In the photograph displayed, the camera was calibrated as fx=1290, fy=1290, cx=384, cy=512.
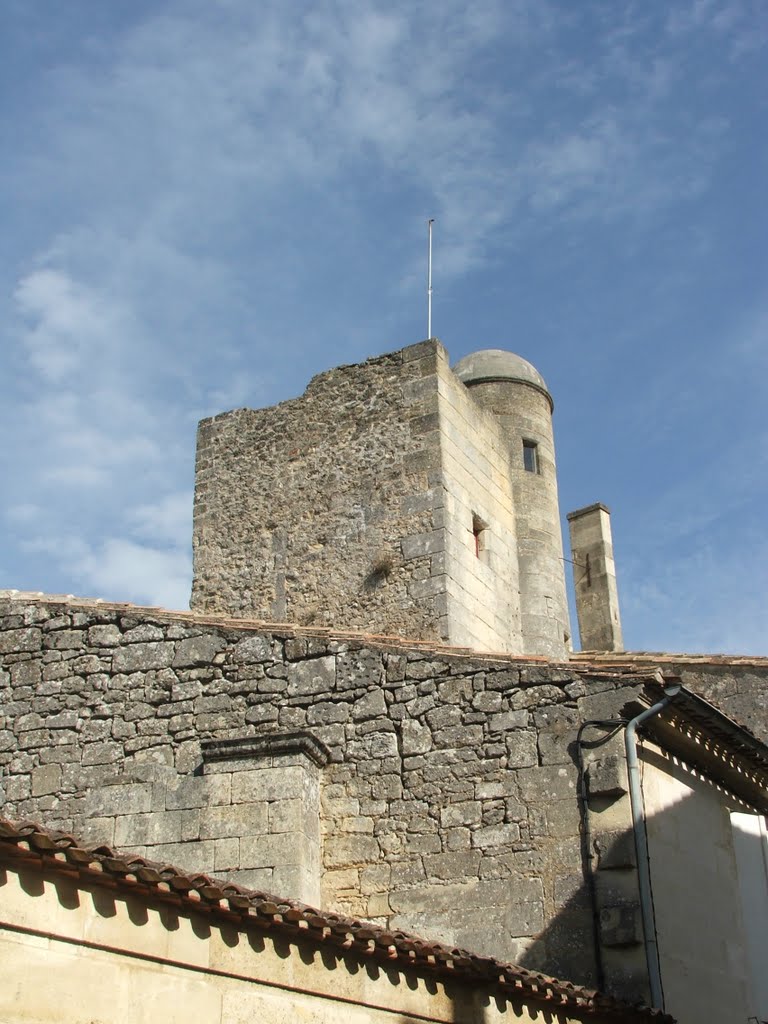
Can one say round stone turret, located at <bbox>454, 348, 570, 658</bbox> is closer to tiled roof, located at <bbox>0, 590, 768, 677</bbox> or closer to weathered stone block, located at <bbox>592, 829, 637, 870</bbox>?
tiled roof, located at <bbox>0, 590, 768, 677</bbox>

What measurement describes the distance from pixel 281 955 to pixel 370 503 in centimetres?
785

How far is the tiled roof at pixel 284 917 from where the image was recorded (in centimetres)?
552

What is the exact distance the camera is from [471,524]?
1410 centimetres

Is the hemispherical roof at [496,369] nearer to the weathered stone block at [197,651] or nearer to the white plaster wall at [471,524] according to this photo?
the white plaster wall at [471,524]

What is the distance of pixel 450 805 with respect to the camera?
930cm

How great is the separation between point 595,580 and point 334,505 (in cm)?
386


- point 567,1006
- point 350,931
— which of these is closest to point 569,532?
point 567,1006

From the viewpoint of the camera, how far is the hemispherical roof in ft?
52.5

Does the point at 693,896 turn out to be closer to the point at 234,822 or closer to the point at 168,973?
the point at 234,822

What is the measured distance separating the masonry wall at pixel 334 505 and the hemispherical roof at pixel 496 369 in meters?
1.79

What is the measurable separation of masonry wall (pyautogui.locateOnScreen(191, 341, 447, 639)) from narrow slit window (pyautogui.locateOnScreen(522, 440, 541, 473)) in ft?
7.23

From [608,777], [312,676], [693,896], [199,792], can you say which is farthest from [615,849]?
[199,792]

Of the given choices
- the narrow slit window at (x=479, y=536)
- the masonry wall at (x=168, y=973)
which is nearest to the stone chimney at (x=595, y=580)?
the narrow slit window at (x=479, y=536)

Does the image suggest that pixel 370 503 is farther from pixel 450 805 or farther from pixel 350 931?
pixel 350 931
